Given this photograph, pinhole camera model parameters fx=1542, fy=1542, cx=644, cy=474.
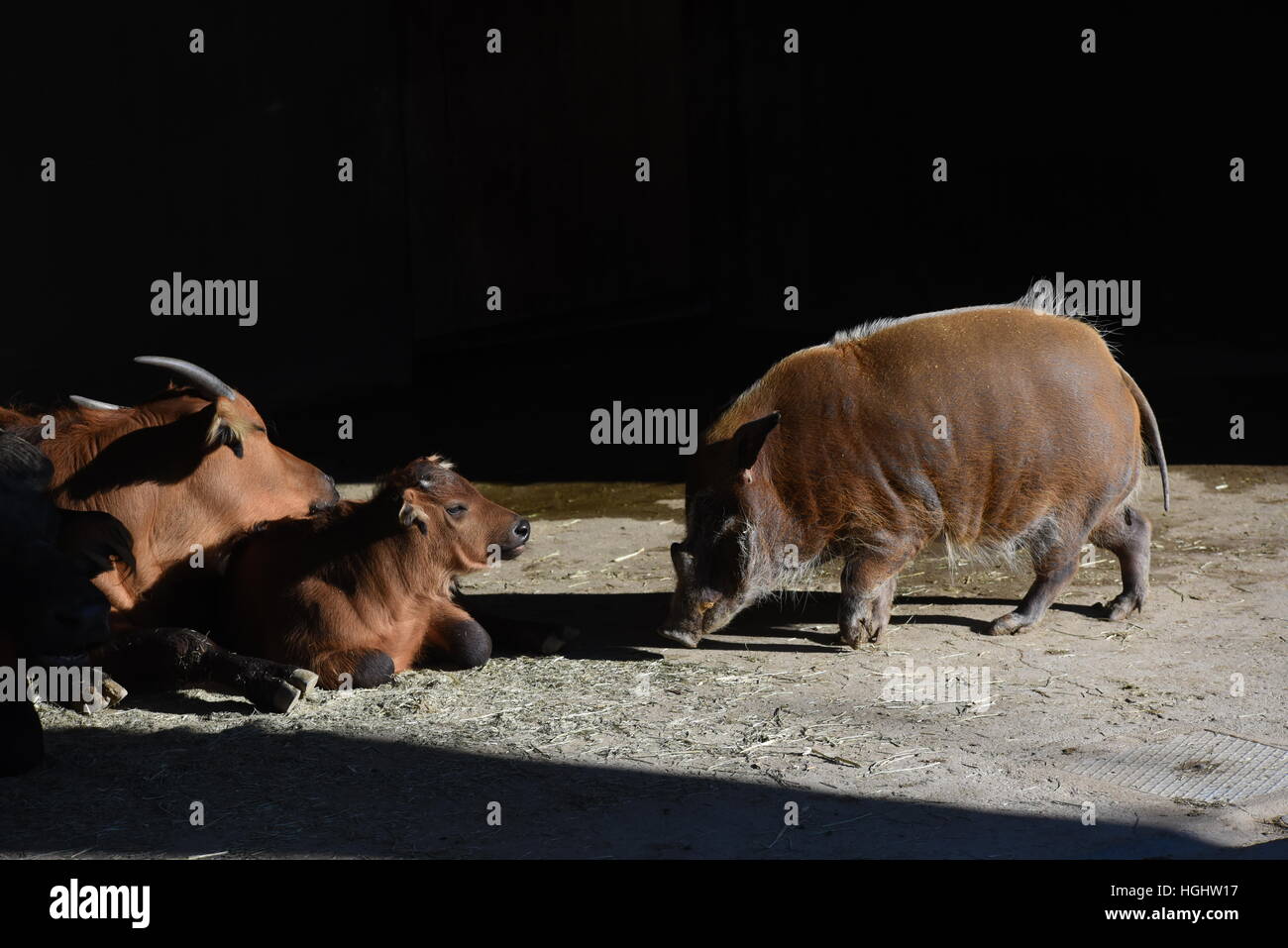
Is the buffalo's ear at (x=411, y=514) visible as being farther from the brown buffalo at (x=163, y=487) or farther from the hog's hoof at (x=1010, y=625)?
the hog's hoof at (x=1010, y=625)

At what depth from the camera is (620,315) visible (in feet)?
39.8

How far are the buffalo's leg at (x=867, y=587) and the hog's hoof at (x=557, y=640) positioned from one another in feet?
3.19

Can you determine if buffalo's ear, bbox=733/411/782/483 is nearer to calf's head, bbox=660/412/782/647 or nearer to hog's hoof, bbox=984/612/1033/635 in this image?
calf's head, bbox=660/412/782/647

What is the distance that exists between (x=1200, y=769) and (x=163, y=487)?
11.5 feet

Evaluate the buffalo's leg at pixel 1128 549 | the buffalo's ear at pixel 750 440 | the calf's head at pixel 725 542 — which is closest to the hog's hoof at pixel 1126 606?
the buffalo's leg at pixel 1128 549

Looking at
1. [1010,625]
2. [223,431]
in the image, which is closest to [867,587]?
[1010,625]

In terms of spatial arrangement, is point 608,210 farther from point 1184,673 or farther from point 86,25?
point 1184,673

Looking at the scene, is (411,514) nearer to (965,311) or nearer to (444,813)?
(444,813)

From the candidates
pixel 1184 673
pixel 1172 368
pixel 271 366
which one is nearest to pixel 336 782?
pixel 1184 673

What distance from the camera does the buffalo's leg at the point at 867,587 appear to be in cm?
540

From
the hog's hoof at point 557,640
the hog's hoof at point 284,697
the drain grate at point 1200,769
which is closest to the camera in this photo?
the drain grate at point 1200,769

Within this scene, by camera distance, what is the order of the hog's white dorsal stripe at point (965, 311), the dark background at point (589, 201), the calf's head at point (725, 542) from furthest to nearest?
the dark background at point (589, 201) < the hog's white dorsal stripe at point (965, 311) < the calf's head at point (725, 542)

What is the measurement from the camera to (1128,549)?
5668 millimetres

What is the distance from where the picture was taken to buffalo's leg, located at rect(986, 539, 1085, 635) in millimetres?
5555
